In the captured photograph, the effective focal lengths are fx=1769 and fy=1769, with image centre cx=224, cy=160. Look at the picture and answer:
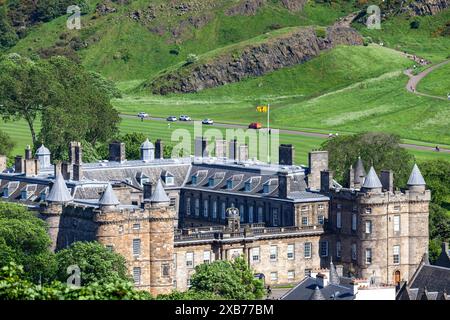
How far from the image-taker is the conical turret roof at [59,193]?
12438cm

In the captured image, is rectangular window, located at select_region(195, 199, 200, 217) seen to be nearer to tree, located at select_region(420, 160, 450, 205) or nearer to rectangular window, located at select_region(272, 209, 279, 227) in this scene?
rectangular window, located at select_region(272, 209, 279, 227)

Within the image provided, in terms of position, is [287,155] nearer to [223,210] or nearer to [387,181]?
[223,210]

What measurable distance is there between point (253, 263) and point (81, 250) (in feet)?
66.3

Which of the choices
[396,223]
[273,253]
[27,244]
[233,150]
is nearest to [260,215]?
[273,253]

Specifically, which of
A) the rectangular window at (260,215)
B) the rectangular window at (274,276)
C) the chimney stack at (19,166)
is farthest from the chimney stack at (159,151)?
the rectangular window at (274,276)

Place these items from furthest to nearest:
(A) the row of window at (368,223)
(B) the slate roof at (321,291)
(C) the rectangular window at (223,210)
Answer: (C) the rectangular window at (223,210) → (A) the row of window at (368,223) → (B) the slate roof at (321,291)

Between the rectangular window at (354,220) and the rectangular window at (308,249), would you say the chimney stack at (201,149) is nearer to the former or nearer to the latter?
the rectangular window at (308,249)

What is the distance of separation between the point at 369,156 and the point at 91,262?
48.6m

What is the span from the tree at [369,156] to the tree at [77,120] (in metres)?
30.1

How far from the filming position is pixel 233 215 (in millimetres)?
129375

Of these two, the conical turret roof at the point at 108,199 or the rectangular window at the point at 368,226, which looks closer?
the conical turret roof at the point at 108,199

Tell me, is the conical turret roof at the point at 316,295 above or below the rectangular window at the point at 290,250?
below
